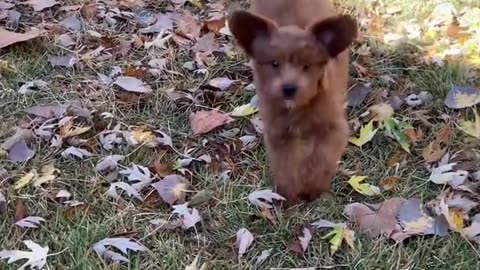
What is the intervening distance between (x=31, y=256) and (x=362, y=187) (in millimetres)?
1138

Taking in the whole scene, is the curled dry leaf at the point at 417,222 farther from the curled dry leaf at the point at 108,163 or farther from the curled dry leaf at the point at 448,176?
the curled dry leaf at the point at 108,163

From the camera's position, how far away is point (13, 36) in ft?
13.5

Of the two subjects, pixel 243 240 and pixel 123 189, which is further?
pixel 123 189

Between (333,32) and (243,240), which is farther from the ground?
(333,32)

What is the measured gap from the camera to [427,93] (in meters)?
3.57

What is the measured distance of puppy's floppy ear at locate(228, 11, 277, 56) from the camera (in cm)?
A: 274

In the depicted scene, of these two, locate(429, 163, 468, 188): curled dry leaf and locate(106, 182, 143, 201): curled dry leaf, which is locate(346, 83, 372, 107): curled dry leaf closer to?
locate(429, 163, 468, 188): curled dry leaf

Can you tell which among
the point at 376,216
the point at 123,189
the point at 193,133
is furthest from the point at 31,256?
the point at 376,216

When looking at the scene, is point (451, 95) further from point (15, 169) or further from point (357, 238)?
point (15, 169)

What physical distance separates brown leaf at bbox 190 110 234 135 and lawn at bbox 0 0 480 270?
24 millimetres

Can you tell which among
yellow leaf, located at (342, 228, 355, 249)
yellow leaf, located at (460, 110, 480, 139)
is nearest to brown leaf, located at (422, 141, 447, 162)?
yellow leaf, located at (460, 110, 480, 139)

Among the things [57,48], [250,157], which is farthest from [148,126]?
[57,48]

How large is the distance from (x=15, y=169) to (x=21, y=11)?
1.49 m

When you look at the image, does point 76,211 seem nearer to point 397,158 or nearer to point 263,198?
point 263,198
